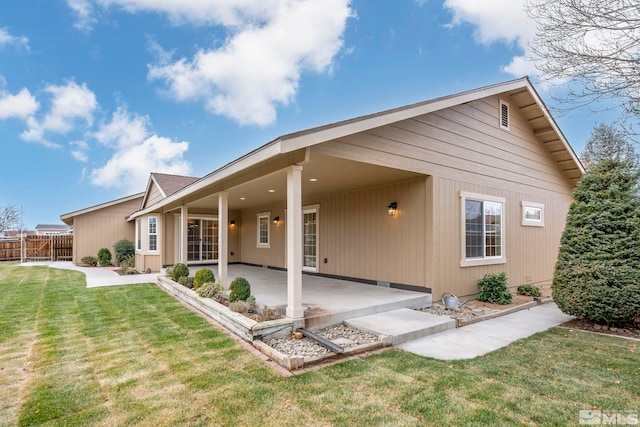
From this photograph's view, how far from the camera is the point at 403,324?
496 cm

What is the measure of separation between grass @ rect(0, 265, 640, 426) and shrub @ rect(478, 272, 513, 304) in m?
1.85

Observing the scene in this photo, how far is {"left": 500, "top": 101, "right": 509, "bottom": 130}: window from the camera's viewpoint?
8039mm

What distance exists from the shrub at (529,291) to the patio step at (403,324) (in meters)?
3.70

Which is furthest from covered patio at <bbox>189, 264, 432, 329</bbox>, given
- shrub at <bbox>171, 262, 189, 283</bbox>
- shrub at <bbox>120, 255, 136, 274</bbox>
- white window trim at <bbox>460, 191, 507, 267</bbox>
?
shrub at <bbox>120, 255, 136, 274</bbox>

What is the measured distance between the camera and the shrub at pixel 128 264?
12.0 metres

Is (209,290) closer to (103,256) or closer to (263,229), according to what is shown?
(263,229)

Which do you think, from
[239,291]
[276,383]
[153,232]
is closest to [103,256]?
[153,232]

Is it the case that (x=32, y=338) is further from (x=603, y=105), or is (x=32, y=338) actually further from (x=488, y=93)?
(x=488, y=93)

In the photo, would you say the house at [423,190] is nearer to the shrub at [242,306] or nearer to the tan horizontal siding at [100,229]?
the shrub at [242,306]

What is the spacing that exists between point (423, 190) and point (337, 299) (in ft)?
8.94

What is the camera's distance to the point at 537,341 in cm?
462

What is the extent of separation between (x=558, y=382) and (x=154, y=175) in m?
14.4

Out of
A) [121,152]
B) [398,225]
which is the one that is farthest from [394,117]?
[121,152]

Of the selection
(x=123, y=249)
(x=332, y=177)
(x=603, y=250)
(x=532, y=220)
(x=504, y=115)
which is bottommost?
(x=123, y=249)
